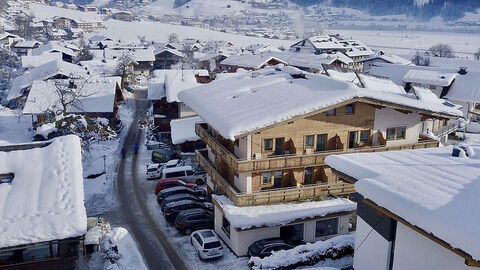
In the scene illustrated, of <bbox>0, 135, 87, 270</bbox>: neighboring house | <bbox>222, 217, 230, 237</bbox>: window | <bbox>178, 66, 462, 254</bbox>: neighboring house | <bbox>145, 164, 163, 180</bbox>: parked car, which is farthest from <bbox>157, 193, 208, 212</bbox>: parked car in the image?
<bbox>0, 135, 87, 270</bbox>: neighboring house

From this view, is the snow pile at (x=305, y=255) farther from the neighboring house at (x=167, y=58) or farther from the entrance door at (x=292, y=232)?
the neighboring house at (x=167, y=58)

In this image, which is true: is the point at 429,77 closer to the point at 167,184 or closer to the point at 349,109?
the point at 349,109

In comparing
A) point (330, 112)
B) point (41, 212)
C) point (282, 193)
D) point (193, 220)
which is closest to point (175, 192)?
point (193, 220)

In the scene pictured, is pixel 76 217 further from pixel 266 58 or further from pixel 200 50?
pixel 200 50

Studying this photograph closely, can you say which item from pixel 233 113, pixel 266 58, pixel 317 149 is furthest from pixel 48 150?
pixel 266 58

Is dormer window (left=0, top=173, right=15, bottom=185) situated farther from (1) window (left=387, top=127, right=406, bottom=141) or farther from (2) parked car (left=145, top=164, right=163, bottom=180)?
(1) window (left=387, top=127, right=406, bottom=141)
